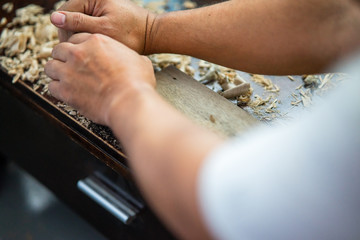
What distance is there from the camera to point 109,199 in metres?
0.92

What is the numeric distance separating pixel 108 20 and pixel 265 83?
1.29ft

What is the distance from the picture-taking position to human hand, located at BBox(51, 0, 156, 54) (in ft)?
2.64

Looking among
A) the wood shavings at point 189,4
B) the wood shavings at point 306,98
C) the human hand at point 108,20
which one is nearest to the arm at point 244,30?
the human hand at point 108,20

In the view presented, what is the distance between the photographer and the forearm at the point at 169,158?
1.48 ft

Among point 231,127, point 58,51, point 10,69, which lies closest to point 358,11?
point 231,127

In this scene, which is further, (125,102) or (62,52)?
(62,52)

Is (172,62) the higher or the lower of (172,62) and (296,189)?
the lower

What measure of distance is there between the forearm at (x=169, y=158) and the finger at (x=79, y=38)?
289 mm

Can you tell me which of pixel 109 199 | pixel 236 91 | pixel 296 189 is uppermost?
pixel 296 189

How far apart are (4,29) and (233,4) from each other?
627 millimetres

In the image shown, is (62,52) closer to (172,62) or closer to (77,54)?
(77,54)

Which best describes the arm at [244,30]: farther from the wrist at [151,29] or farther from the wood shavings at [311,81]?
the wood shavings at [311,81]

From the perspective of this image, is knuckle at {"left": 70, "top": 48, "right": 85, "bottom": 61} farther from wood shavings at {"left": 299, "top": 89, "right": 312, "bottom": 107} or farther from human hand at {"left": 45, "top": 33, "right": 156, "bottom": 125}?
wood shavings at {"left": 299, "top": 89, "right": 312, "bottom": 107}

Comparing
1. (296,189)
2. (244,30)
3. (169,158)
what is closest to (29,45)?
(244,30)
